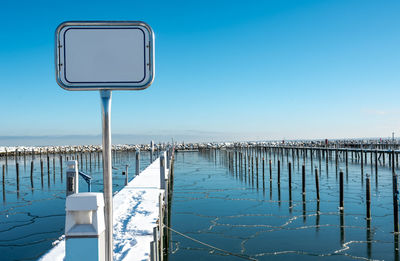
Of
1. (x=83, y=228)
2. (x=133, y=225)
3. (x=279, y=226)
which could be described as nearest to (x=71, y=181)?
(x=133, y=225)

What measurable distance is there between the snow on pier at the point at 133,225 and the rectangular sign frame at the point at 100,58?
3.76 m

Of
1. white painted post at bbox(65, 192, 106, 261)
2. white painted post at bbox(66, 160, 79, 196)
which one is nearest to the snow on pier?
white painted post at bbox(66, 160, 79, 196)

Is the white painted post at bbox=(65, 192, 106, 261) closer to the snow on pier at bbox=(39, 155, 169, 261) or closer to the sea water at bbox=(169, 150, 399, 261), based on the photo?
the snow on pier at bbox=(39, 155, 169, 261)

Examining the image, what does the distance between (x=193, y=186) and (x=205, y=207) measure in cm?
737

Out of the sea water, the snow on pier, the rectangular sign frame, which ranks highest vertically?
the rectangular sign frame

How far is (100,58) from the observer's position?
2.26 m

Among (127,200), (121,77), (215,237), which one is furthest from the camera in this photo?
(215,237)

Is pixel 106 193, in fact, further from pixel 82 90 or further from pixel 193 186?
pixel 193 186

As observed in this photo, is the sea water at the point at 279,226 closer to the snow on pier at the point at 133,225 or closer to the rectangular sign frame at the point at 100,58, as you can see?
the snow on pier at the point at 133,225

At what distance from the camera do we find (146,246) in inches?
229

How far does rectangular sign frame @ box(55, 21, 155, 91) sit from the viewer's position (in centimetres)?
226

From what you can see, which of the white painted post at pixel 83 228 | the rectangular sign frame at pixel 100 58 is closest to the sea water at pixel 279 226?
the white painted post at pixel 83 228

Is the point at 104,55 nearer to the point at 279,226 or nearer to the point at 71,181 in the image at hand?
the point at 71,181

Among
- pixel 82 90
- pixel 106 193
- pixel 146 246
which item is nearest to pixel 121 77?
pixel 82 90
